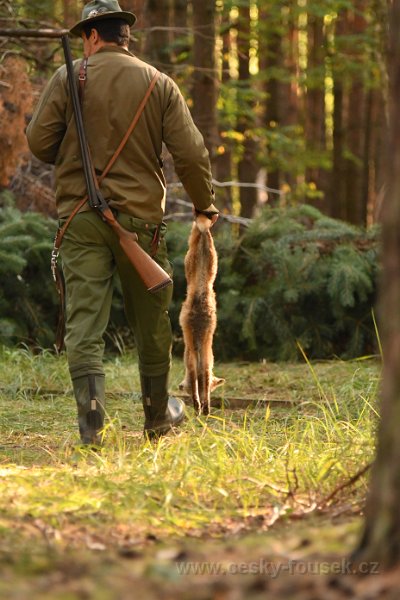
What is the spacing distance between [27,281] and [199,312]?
4.71 m

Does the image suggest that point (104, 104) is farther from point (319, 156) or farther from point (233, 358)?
point (319, 156)

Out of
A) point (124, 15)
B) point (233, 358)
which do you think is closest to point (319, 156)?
point (233, 358)

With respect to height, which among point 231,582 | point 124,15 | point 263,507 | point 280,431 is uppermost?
point 124,15

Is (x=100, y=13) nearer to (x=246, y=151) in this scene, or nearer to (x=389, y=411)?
(x=389, y=411)

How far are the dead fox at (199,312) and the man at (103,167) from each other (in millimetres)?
618

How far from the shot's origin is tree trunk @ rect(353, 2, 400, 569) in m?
3.12

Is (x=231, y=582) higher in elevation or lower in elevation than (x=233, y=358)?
higher

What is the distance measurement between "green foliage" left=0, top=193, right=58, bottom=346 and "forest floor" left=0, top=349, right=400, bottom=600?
3.51 metres

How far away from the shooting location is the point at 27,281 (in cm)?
1139

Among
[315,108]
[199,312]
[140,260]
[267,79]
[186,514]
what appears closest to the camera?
[186,514]

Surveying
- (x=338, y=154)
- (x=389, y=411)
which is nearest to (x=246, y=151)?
(x=338, y=154)

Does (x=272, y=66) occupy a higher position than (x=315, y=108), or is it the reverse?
(x=272, y=66)

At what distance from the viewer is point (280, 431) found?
254 inches

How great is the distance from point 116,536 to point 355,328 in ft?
24.0
